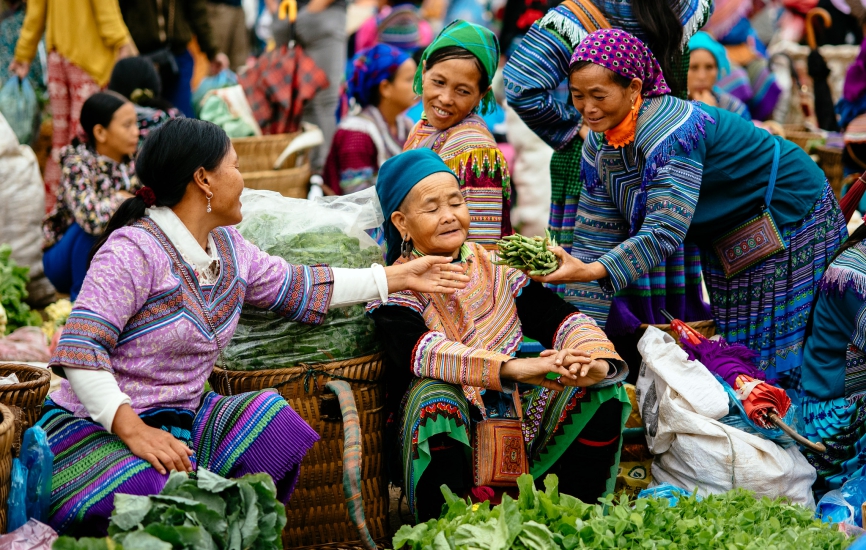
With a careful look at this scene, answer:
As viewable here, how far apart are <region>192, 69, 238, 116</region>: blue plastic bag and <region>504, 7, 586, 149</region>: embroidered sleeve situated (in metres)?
3.73

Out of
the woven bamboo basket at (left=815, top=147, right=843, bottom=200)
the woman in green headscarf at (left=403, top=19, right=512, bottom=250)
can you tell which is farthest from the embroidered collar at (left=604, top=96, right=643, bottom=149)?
the woven bamboo basket at (left=815, top=147, right=843, bottom=200)

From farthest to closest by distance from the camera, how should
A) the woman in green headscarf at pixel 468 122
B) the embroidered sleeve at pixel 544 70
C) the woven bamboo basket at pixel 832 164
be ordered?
the woven bamboo basket at pixel 832 164 < the embroidered sleeve at pixel 544 70 < the woman in green headscarf at pixel 468 122

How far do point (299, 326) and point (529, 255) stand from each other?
77 centimetres

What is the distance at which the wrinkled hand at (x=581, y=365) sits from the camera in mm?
2961

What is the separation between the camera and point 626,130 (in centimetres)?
360

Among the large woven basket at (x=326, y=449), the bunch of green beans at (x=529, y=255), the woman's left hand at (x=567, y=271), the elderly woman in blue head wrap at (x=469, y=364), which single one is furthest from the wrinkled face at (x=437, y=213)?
the large woven basket at (x=326, y=449)

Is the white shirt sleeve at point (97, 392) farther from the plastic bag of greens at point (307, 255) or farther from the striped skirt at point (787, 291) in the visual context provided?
the striped skirt at point (787, 291)

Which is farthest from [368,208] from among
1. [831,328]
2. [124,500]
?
[831,328]

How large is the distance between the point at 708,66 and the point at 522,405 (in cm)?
376

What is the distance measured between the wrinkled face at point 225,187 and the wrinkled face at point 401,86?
3.37m

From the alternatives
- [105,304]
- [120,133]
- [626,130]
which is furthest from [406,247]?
[120,133]

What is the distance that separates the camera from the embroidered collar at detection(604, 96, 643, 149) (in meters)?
3.59

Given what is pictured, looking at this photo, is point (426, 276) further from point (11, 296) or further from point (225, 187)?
point (11, 296)

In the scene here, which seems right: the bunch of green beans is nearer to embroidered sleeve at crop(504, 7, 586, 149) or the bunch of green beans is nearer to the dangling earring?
the dangling earring
